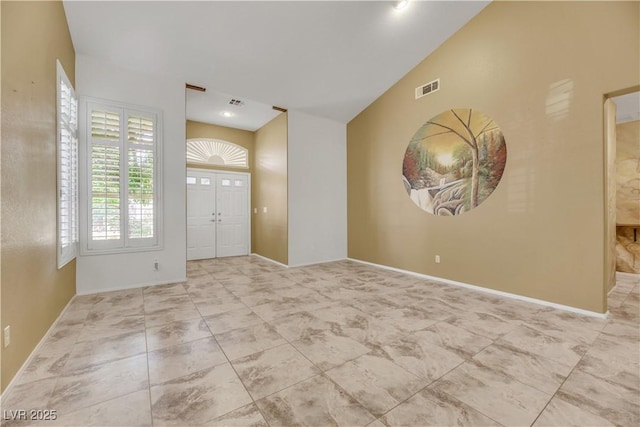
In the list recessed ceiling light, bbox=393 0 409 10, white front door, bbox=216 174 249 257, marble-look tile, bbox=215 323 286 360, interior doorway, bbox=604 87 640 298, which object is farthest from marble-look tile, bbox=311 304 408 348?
interior doorway, bbox=604 87 640 298

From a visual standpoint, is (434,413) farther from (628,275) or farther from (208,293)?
(628,275)

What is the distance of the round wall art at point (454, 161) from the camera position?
3861 mm

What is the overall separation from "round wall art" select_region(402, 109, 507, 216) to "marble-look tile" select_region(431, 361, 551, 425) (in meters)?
2.73

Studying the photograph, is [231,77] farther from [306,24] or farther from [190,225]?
[190,225]

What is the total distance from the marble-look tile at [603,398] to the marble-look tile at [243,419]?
1.92 m

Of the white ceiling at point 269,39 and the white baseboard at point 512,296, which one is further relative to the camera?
the white ceiling at point 269,39

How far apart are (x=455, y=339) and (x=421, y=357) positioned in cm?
53

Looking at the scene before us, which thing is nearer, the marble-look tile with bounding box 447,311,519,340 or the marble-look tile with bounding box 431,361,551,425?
the marble-look tile with bounding box 431,361,551,425

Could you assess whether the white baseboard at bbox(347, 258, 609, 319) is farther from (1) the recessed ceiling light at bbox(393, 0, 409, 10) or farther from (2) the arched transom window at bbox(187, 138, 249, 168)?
(2) the arched transom window at bbox(187, 138, 249, 168)

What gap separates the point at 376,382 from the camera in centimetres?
185

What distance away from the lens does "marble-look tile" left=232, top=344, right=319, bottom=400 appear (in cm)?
181

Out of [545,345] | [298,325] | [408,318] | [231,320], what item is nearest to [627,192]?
[545,345]

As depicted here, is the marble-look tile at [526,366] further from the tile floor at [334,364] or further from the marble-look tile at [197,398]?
the marble-look tile at [197,398]

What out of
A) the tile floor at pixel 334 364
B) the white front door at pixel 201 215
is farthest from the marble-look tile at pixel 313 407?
the white front door at pixel 201 215
